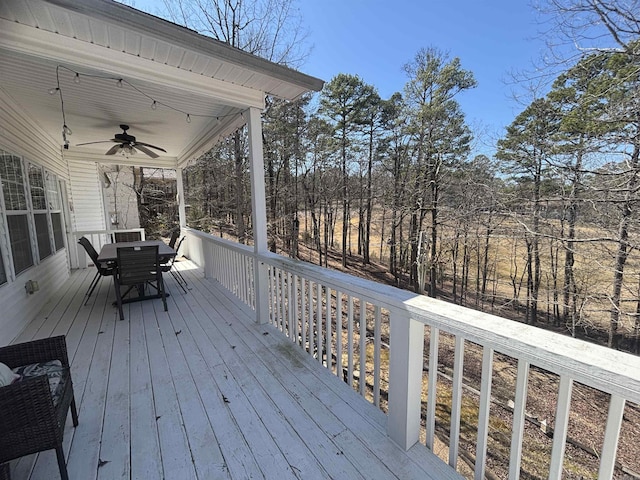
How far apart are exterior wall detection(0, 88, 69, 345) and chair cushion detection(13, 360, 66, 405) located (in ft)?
6.42

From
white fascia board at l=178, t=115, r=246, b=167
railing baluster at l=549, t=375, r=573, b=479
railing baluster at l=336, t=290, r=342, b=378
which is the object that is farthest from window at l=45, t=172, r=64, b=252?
railing baluster at l=549, t=375, r=573, b=479

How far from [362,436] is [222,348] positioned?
167 cm

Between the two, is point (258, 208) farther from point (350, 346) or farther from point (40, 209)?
point (40, 209)

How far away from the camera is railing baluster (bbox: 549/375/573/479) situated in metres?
1.05

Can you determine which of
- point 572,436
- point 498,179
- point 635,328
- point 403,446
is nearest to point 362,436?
point 403,446

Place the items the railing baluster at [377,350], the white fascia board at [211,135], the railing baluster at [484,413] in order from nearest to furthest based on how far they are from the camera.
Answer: the railing baluster at [484,413] → the railing baluster at [377,350] → the white fascia board at [211,135]

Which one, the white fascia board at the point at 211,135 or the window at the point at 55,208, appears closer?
the white fascia board at the point at 211,135

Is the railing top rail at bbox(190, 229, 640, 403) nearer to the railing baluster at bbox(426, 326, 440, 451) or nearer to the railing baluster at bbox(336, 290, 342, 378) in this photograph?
the railing baluster at bbox(426, 326, 440, 451)

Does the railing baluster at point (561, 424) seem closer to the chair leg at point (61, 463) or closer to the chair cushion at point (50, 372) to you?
the chair leg at point (61, 463)

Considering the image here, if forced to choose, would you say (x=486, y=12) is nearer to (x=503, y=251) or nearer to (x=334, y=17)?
(x=334, y=17)

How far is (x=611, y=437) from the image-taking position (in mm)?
963

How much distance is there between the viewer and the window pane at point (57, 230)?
5.31 m

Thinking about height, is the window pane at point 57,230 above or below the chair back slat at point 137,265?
above

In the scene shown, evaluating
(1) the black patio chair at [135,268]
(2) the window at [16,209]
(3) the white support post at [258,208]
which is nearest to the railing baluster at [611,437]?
(3) the white support post at [258,208]
